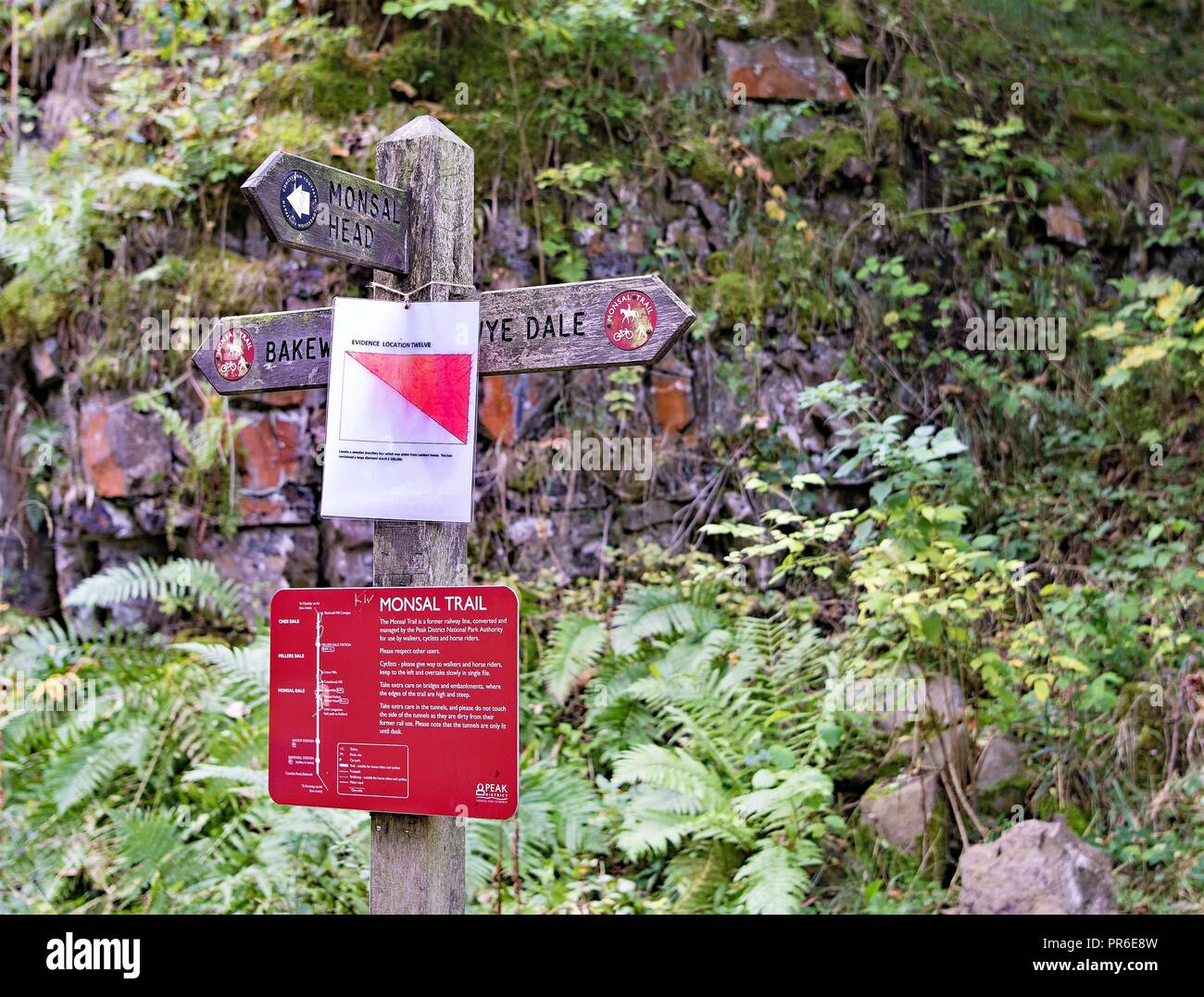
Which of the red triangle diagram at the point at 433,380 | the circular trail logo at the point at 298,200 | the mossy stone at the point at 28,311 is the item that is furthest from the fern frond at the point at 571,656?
the mossy stone at the point at 28,311

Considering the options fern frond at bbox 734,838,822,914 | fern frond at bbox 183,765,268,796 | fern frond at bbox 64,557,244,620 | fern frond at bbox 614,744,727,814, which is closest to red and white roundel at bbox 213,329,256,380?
fern frond at bbox 183,765,268,796

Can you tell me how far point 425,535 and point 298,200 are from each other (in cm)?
99

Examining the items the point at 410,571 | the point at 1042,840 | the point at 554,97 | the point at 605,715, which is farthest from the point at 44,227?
the point at 1042,840

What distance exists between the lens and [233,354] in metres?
3.22

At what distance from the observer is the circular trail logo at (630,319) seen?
2818mm

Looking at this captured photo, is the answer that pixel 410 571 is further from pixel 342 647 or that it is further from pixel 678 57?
pixel 678 57

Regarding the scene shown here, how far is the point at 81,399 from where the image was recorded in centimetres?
Answer: 737

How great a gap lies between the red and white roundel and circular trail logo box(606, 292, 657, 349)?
118 cm

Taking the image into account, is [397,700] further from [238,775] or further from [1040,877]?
[1040,877]

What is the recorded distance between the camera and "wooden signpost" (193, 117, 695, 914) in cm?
280

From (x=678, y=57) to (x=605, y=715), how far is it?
517cm

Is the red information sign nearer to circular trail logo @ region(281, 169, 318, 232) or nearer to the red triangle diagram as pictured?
the red triangle diagram

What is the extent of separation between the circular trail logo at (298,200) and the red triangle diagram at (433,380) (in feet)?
1.26
